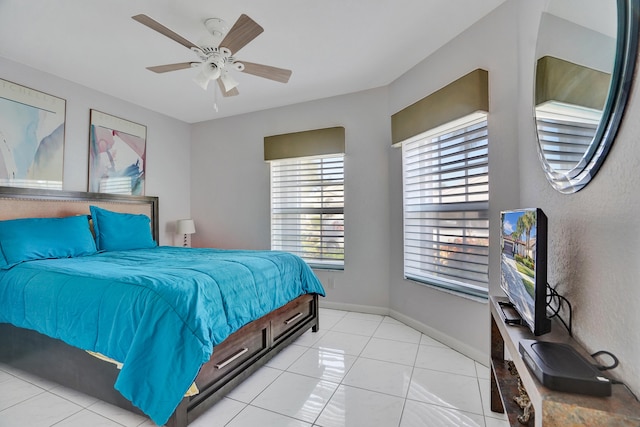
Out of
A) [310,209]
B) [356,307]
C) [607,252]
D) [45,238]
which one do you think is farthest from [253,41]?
[356,307]

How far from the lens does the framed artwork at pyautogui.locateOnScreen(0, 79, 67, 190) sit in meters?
2.71

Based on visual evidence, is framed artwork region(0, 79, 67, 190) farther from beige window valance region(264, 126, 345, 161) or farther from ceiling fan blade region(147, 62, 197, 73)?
beige window valance region(264, 126, 345, 161)

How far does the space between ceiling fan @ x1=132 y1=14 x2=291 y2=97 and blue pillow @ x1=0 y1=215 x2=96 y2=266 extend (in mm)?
1732

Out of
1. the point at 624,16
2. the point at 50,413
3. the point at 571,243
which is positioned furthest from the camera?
the point at 50,413

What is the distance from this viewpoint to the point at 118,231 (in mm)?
3234

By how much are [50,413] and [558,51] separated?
324 centimetres

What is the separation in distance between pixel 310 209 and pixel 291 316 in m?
1.55

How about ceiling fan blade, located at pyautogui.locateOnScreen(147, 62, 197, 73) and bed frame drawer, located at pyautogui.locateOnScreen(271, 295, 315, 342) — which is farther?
bed frame drawer, located at pyautogui.locateOnScreen(271, 295, 315, 342)

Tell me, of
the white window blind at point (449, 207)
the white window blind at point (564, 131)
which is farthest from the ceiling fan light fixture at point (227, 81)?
the white window blind at point (564, 131)

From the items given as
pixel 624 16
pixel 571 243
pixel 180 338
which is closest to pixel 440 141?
pixel 571 243

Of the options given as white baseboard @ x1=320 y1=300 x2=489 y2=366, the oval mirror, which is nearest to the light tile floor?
white baseboard @ x1=320 y1=300 x2=489 y2=366

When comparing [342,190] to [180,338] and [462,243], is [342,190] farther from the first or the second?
[180,338]

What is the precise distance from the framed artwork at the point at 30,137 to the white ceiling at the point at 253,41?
9.5 inches

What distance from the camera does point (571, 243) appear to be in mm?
1259
